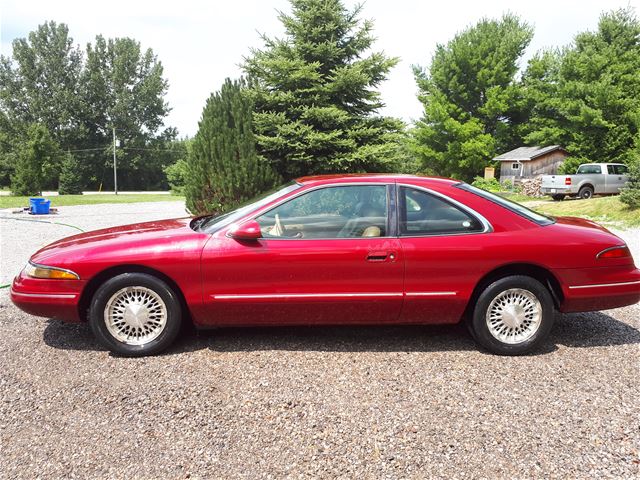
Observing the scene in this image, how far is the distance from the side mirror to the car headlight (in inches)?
49.9

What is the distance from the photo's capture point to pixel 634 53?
105 ft

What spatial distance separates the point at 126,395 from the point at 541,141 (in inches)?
1533

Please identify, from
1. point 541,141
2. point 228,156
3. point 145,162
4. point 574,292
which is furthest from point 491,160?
point 145,162

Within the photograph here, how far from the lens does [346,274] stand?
355 centimetres

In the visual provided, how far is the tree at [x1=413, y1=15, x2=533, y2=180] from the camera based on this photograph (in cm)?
3806

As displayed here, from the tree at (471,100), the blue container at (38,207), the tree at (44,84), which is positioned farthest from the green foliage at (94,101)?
the blue container at (38,207)

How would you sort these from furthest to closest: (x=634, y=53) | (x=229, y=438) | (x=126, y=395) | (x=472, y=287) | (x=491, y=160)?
(x=491, y=160) → (x=634, y=53) → (x=472, y=287) → (x=126, y=395) → (x=229, y=438)

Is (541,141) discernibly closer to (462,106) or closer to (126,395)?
(462,106)

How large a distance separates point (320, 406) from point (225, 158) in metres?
9.36

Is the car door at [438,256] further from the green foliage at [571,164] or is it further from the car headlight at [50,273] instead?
the green foliage at [571,164]

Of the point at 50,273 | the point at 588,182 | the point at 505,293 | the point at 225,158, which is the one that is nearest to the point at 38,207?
the point at 225,158

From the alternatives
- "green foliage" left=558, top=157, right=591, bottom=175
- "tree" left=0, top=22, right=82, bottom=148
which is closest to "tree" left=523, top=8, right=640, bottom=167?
"green foliage" left=558, top=157, right=591, bottom=175

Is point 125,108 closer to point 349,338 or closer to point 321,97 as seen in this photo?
point 321,97

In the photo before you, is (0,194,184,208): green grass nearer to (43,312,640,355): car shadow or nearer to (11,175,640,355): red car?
(43,312,640,355): car shadow
